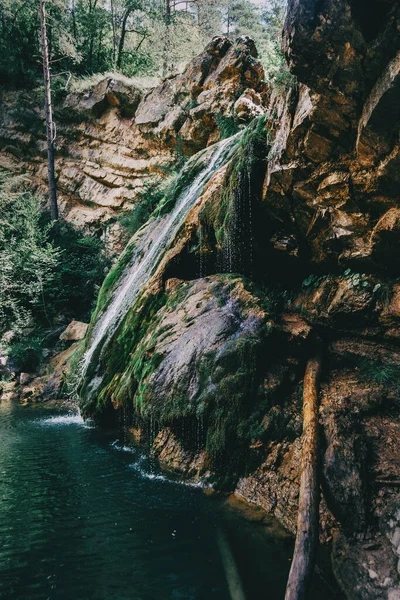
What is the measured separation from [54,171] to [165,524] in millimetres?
17140

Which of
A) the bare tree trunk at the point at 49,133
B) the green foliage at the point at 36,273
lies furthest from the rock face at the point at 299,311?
the bare tree trunk at the point at 49,133

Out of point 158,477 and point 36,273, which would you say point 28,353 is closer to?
point 36,273

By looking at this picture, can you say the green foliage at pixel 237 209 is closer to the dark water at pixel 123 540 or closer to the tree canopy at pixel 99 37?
the dark water at pixel 123 540

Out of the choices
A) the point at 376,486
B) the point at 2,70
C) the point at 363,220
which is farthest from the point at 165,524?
the point at 2,70

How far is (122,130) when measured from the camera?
15766mm

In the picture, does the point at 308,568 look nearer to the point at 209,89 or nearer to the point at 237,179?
the point at 237,179

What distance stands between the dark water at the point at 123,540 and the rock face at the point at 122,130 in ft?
35.2

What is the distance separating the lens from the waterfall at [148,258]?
7363 millimetres

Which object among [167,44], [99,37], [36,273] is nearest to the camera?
[36,273]

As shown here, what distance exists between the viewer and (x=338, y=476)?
330 cm

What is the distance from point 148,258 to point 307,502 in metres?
6.14

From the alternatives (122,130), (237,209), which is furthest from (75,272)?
(237,209)

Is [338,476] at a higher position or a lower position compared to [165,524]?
higher

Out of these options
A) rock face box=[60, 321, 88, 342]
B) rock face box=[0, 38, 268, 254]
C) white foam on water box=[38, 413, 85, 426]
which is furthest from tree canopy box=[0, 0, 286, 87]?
white foam on water box=[38, 413, 85, 426]
